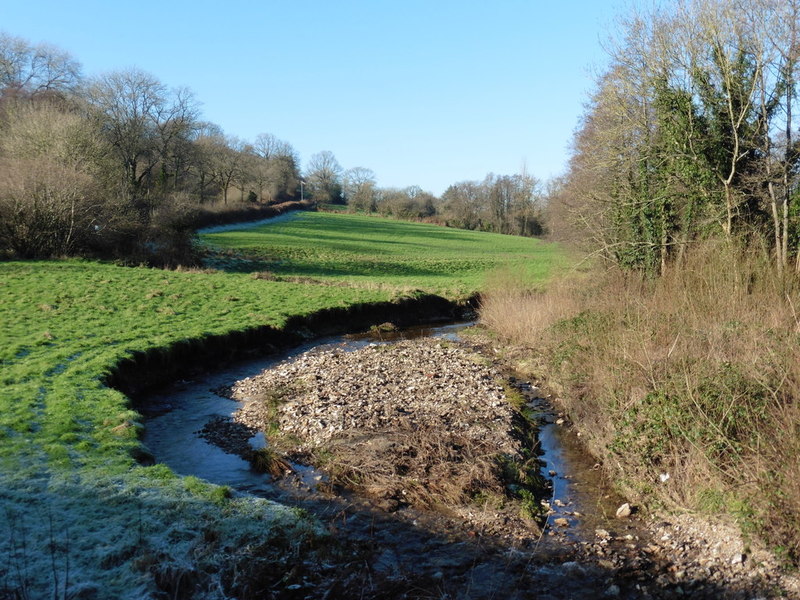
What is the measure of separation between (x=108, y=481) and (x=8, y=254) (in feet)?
82.4

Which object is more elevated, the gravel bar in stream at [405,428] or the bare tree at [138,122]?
the bare tree at [138,122]

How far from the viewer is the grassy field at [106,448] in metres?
6.53

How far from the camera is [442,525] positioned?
836 centimetres

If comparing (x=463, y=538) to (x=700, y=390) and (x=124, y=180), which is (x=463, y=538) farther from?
(x=124, y=180)

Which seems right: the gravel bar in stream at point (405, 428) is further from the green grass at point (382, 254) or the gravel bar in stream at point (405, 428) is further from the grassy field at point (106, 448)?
the green grass at point (382, 254)

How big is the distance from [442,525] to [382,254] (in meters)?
43.4

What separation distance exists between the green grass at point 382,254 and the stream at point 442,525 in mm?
17061

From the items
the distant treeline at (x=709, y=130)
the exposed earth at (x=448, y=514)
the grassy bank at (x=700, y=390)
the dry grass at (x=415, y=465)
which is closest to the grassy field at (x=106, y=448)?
the exposed earth at (x=448, y=514)

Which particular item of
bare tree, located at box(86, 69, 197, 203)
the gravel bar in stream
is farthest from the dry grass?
bare tree, located at box(86, 69, 197, 203)

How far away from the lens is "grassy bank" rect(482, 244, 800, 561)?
24.1ft

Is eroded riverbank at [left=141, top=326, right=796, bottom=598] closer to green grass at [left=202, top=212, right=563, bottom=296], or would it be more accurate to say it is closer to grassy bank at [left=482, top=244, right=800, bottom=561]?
grassy bank at [left=482, top=244, right=800, bottom=561]

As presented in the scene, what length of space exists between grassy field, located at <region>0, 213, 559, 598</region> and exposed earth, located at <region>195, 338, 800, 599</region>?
3.50 feet

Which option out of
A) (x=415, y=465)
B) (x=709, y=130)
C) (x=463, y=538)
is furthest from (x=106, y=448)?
(x=709, y=130)

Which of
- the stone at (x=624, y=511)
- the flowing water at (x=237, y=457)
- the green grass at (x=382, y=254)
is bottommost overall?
the flowing water at (x=237, y=457)
